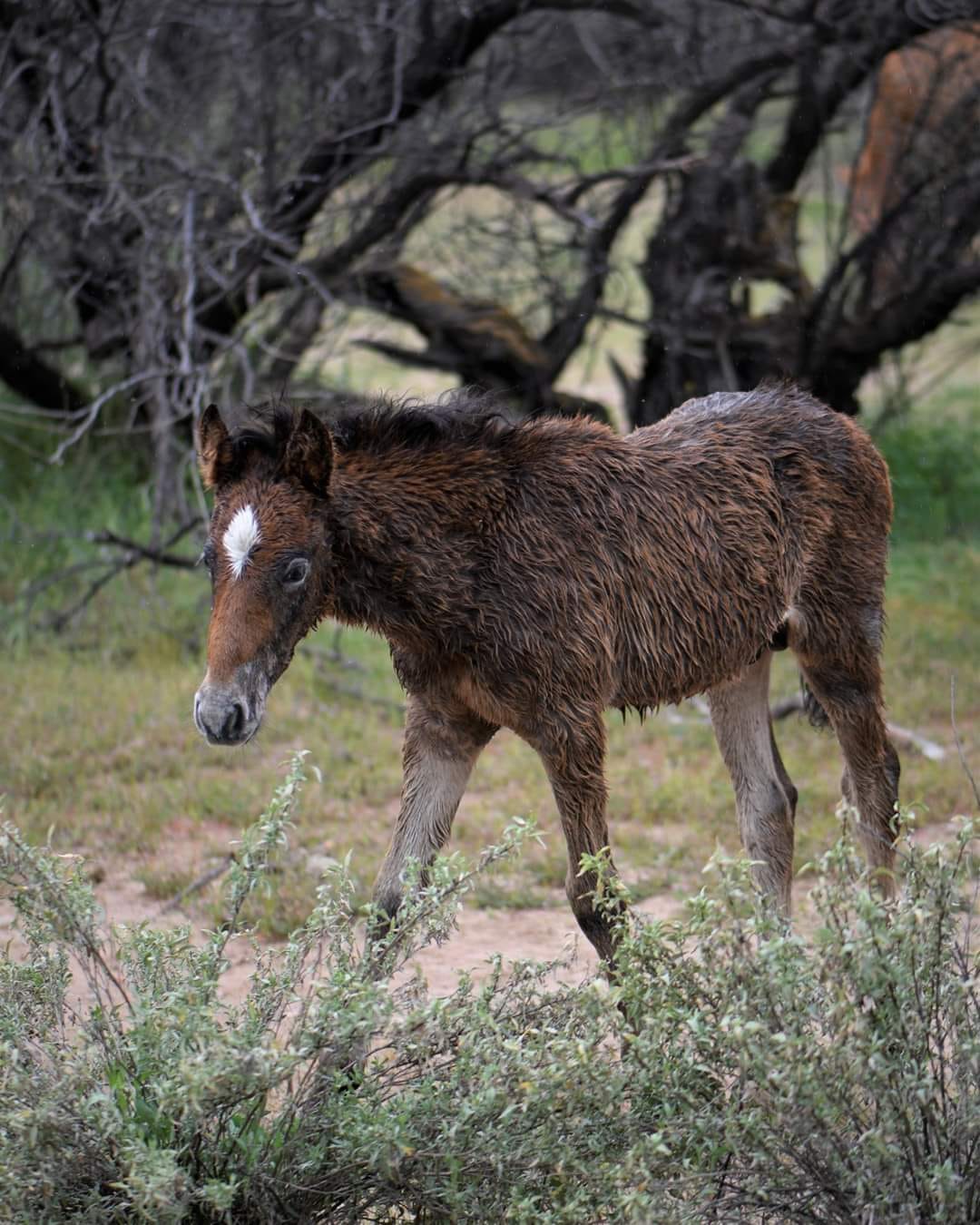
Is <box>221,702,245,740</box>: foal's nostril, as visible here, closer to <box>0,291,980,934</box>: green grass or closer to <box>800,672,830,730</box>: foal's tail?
<box>0,291,980,934</box>: green grass

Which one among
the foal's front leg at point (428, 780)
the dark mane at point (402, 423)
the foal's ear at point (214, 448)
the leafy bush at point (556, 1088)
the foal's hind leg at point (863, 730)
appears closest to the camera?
the leafy bush at point (556, 1088)

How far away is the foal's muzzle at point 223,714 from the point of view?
347 centimetres

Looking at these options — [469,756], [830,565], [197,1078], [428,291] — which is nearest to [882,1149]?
[197,1078]

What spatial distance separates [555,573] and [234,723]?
1035mm

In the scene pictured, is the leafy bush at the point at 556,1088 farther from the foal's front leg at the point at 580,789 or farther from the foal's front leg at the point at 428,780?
the foal's front leg at the point at 428,780

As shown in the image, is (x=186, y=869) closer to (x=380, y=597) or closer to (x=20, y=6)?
(x=380, y=597)

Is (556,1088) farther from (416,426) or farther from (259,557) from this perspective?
(416,426)

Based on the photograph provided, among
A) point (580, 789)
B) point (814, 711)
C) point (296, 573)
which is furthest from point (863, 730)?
point (296, 573)

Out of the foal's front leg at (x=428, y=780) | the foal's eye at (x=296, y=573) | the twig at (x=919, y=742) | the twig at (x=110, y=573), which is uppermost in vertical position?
the foal's eye at (x=296, y=573)

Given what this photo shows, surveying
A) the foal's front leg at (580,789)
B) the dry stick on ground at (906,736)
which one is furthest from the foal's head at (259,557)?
the dry stick on ground at (906,736)

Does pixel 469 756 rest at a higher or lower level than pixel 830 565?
lower

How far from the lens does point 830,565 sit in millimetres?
4766

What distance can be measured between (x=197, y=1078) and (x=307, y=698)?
5.32 meters

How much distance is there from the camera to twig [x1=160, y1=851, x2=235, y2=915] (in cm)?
568
